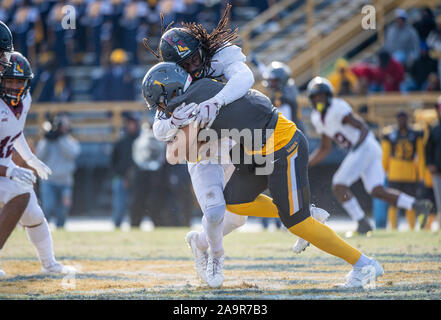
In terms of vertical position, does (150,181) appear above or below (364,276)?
above

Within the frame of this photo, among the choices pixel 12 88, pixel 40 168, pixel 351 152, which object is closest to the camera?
pixel 12 88

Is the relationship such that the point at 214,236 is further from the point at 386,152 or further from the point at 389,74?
the point at 389,74

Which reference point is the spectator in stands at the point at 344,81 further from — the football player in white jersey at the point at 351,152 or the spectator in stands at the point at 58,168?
A: the spectator in stands at the point at 58,168

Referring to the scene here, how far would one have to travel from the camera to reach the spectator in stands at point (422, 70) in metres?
12.7

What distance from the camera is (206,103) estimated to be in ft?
14.2

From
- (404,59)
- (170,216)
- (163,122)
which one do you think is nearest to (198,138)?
(163,122)

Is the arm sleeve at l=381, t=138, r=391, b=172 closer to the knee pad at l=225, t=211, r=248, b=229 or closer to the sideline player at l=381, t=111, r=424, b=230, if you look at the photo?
the sideline player at l=381, t=111, r=424, b=230

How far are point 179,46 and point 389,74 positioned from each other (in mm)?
8790

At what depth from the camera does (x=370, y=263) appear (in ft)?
15.1

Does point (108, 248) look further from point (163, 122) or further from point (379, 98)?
point (379, 98)

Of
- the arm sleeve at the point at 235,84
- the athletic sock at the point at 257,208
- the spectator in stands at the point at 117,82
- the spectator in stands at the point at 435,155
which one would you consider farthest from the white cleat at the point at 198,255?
the spectator in stands at the point at 117,82

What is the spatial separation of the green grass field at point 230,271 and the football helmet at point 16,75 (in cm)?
131

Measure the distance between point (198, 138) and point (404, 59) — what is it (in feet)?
30.7

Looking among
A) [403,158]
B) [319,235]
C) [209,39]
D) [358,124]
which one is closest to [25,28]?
[403,158]
